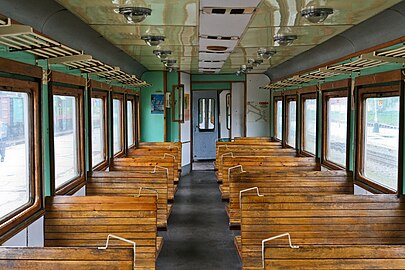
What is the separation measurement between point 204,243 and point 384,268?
12.0 feet

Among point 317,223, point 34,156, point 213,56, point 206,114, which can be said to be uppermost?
point 213,56

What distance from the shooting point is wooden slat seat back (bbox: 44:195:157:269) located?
12.9 ft

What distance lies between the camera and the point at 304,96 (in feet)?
28.3

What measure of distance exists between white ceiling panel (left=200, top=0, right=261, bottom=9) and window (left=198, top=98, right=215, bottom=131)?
11.6 metres

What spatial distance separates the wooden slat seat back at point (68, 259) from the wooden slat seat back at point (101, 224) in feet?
3.77

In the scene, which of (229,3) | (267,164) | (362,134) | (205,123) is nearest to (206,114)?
(205,123)

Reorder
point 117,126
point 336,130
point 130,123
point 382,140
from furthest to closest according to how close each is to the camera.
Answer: point 130,123 → point 117,126 → point 336,130 → point 382,140

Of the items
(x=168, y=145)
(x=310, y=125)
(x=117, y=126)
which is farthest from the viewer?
(x=168, y=145)

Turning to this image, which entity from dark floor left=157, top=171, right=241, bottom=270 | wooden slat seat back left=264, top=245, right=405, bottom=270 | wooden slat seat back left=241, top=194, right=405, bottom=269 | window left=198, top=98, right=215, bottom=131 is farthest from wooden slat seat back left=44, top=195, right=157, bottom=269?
window left=198, top=98, right=215, bottom=131

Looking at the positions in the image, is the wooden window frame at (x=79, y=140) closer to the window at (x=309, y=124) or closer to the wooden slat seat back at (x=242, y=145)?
the wooden slat seat back at (x=242, y=145)

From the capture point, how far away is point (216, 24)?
448cm

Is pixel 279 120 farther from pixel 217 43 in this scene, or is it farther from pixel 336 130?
pixel 217 43

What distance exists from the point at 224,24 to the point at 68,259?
2.66 m

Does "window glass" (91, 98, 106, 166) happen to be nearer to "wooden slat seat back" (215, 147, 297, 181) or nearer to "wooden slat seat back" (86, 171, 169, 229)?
"wooden slat seat back" (86, 171, 169, 229)
